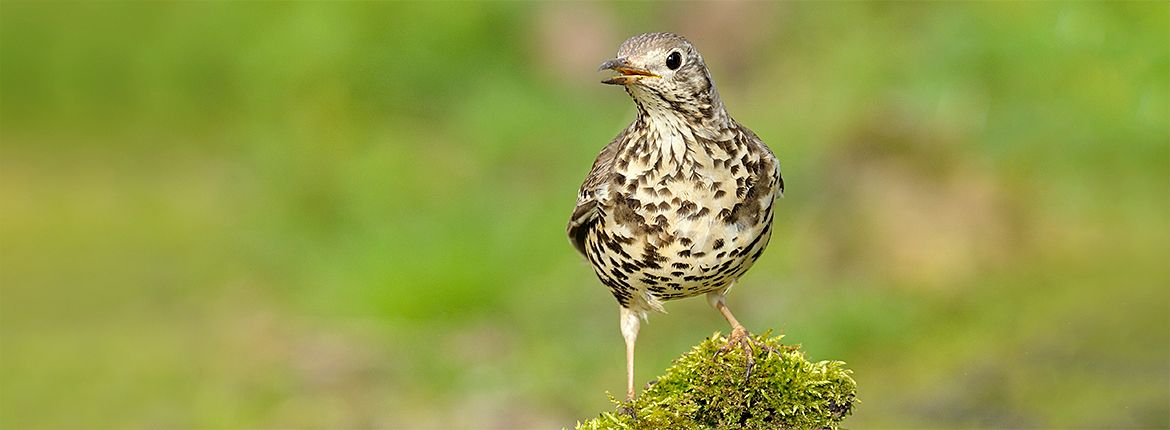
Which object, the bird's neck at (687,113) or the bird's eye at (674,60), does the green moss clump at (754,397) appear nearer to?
the bird's neck at (687,113)

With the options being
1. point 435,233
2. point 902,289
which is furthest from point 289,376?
point 902,289

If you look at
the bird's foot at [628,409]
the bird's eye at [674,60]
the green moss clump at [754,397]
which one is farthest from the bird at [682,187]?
the bird's foot at [628,409]

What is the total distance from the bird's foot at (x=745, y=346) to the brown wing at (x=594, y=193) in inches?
33.3

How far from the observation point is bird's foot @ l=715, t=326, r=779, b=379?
5.54 m

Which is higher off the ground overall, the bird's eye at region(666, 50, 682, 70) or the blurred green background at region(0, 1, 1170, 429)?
the blurred green background at region(0, 1, 1170, 429)

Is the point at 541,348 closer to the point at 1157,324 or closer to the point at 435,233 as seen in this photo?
the point at 435,233

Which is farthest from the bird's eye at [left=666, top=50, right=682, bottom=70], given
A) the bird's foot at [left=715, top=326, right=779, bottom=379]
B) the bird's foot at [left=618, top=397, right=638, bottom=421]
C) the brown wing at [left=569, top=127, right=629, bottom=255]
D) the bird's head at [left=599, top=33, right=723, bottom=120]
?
the bird's foot at [left=618, top=397, right=638, bottom=421]

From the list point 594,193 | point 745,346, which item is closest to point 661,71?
point 594,193

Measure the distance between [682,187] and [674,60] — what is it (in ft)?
1.72

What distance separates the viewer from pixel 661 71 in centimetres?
569

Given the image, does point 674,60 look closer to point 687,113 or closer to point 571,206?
point 687,113

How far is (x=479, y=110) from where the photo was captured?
14.0 m

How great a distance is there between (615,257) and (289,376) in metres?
5.58

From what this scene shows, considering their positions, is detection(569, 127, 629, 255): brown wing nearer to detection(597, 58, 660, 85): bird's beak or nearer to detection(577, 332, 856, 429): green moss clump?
detection(597, 58, 660, 85): bird's beak
